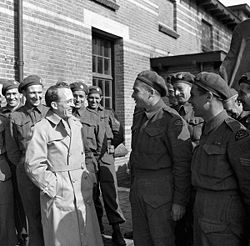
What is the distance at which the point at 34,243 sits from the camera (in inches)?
154

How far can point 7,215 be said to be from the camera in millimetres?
4277

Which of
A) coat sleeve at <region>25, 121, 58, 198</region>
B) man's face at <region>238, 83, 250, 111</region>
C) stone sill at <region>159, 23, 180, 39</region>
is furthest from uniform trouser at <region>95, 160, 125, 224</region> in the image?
stone sill at <region>159, 23, 180, 39</region>

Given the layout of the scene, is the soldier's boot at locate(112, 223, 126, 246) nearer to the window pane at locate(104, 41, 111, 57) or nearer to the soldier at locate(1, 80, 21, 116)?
the soldier at locate(1, 80, 21, 116)

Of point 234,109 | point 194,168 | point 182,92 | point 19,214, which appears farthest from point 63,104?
point 19,214

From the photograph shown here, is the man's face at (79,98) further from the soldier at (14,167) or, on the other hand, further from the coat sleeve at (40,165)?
the coat sleeve at (40,165)

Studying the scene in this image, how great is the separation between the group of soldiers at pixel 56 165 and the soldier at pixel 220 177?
49.7 inches

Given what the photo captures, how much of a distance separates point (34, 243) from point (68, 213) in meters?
0.84

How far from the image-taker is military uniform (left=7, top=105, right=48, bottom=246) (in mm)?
3934

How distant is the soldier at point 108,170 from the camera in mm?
4715

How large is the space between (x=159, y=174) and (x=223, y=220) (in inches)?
30.4

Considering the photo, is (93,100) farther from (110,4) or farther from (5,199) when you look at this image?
(110,4)

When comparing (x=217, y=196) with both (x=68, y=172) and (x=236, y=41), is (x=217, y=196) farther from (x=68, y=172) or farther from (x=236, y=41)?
(x=236, y=41)

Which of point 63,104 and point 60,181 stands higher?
point 63,104

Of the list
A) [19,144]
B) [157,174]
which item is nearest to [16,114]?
[19,144]
